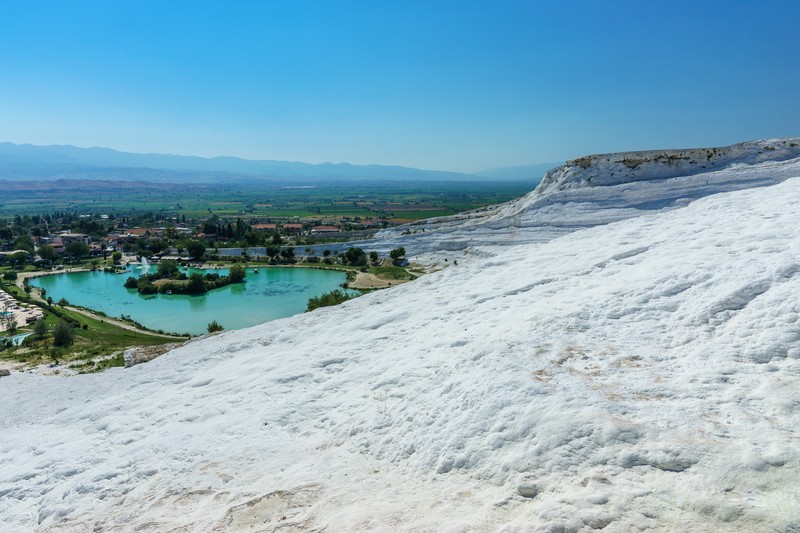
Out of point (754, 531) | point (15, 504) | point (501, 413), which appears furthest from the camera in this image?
point (15, 504)

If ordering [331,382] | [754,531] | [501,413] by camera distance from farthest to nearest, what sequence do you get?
[331,382], [501,413], [754,531]

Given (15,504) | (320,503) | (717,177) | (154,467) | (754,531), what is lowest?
(15,504)

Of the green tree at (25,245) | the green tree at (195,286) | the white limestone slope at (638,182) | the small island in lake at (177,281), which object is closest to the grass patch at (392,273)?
the small island in lake at (177,281)

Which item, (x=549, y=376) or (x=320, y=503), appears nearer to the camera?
(x=320, y=503)

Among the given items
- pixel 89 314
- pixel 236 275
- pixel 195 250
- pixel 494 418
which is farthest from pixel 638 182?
pixel 195 250

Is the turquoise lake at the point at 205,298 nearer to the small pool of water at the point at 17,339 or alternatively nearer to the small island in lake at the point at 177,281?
the small island in lake at the point at 177,281

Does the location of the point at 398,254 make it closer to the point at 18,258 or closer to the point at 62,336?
the point at 62,336

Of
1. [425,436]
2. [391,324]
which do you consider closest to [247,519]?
[425,436]

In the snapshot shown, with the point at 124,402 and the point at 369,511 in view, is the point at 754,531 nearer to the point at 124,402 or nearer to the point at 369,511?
the point at 369,511
